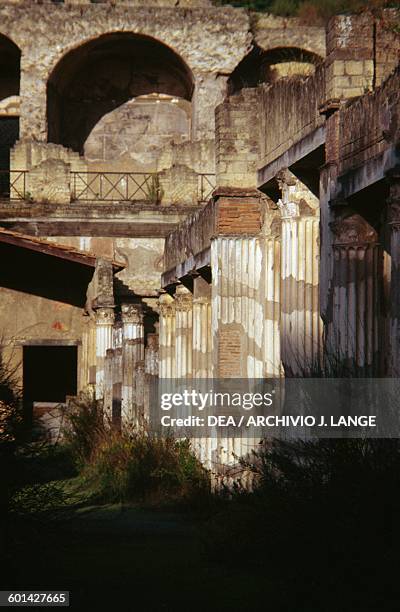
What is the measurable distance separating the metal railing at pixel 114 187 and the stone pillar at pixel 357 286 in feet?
59.0

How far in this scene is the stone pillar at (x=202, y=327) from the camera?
51.3 ft

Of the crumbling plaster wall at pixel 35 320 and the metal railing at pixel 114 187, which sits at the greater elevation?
the metal railing at pixel 114 187

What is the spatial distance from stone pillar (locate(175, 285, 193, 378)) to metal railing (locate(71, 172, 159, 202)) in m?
9.90

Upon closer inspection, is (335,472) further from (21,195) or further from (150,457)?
(21,195)

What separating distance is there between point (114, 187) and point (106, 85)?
20.4 ft

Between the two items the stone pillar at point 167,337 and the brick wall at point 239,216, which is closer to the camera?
the brick wall at point 239,216

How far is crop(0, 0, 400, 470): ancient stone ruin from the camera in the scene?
9.86m

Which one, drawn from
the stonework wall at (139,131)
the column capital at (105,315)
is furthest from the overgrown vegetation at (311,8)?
the column capital at (105,315)

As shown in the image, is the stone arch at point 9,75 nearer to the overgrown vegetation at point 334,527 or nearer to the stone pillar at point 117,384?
the stone pillar at point 117,384

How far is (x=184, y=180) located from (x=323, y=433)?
1982cm

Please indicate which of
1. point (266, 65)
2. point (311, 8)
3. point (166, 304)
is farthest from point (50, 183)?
point (311, 8)

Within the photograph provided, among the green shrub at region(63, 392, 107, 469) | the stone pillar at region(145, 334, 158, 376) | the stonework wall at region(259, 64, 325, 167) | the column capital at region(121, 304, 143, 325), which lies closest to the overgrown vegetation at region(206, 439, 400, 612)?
the stonework wall at region(259, 64, 325, 167)

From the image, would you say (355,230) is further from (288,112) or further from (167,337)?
(167,337)

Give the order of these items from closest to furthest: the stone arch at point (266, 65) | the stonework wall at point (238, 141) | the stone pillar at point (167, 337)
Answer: the stonework wall at point (238, 141) → the stone pillar at point (167, 337) → the stone arch at point (266, 65)
